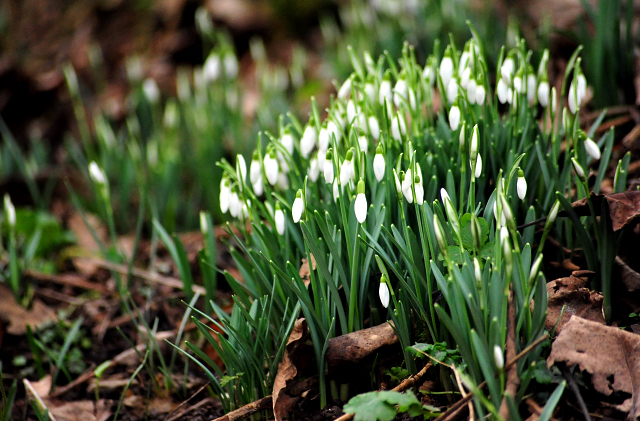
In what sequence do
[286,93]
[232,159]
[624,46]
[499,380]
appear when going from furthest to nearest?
[286,93], [232,159], [624,46], [499,380]

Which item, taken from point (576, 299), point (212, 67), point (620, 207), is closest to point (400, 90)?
point (620, 207)

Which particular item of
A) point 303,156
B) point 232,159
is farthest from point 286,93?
point 303,156

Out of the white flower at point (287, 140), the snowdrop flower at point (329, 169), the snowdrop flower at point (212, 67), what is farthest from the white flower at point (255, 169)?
the snowdrop flower at point (212, 67)

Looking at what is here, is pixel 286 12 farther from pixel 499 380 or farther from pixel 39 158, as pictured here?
pixel 499 380

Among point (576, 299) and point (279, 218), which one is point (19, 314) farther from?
point (576, 299)

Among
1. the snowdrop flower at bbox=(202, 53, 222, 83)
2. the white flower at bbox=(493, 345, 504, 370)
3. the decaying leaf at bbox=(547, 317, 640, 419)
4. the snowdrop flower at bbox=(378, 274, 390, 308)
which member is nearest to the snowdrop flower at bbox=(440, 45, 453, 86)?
the snowdrop flower at bbox=(378, 274, 390, 308)

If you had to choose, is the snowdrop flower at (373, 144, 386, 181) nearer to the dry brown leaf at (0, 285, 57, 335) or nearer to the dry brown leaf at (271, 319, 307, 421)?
the dry brown leaf at (271, 319, 307, 421)
